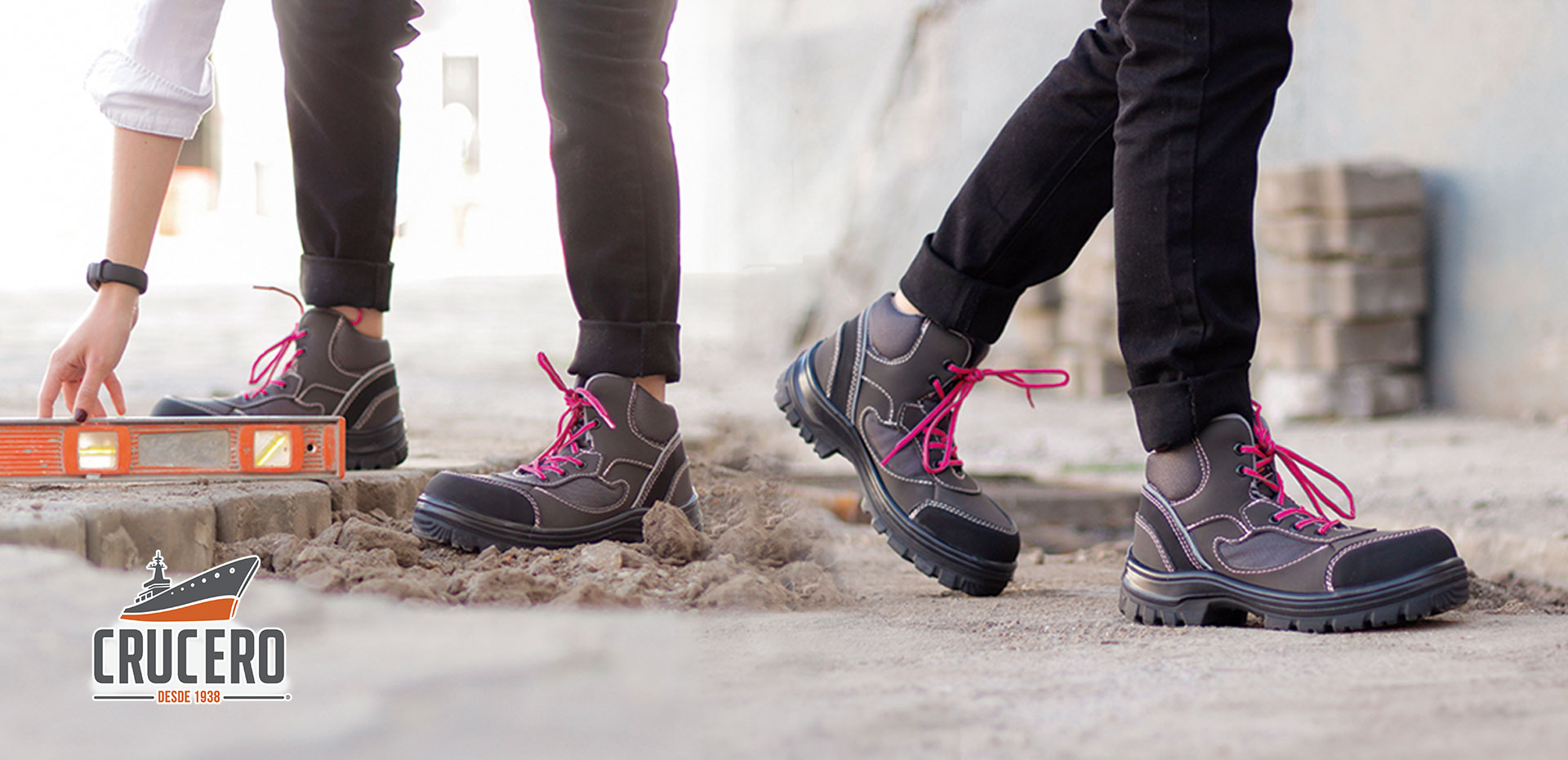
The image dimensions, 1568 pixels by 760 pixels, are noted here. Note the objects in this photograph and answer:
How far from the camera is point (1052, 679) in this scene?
0.88m

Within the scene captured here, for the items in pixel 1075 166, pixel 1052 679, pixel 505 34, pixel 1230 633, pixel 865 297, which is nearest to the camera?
pixel 1052 679

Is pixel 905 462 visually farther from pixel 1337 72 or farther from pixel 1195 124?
pixel 1337 72

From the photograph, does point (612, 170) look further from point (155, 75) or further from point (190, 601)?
point (190, 601)

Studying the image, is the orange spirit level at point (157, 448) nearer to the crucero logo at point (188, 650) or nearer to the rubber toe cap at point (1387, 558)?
the crucero logo at point (188, 650)

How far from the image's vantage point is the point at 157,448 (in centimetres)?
135

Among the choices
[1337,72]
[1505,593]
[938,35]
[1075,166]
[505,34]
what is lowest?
[1505,593]

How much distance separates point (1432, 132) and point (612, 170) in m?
3.58

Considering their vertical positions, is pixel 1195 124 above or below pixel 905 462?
above

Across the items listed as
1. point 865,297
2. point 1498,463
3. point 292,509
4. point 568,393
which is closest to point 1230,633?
point 568,393

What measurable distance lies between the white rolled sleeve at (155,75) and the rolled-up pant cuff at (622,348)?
530 mm

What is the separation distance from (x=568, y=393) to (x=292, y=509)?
350 mm

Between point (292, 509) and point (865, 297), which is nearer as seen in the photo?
point (292, 509)

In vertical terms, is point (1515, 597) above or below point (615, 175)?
below

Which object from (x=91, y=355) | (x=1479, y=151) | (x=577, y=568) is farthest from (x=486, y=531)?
(x=1479, y=151)
